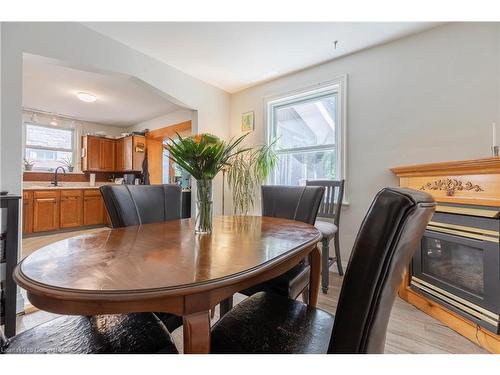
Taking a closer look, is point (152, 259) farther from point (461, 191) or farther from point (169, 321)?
point (461, 191)

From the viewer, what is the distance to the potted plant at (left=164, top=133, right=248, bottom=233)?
42.7 inches

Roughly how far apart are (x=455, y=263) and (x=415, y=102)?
1486mm

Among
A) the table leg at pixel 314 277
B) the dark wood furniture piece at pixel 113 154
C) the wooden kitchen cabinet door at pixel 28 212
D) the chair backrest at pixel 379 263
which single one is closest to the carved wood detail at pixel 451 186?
the table leg at pixel 314 277

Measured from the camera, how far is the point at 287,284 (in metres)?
1.23

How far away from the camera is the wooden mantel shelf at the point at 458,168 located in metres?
1.47

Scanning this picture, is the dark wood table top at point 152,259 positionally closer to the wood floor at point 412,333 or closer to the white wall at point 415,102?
the wood floor at point 412,333

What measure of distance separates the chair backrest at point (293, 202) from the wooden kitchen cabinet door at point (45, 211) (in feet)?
14.1

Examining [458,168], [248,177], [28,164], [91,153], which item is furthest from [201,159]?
[28,164]

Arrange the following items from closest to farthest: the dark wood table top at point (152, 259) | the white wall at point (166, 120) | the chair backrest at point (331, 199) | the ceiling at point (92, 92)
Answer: the dark wood table top at point (152, 259), the chair backrest at point (331, 199), the ceiling at point (92, 92), the white wall at point (166, 120)

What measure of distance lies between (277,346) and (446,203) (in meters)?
1.72

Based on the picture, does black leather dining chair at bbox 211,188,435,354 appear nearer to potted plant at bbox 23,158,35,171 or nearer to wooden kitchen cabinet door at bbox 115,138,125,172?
wooden kitchen cabinet door at bbox 115,138,125,172
